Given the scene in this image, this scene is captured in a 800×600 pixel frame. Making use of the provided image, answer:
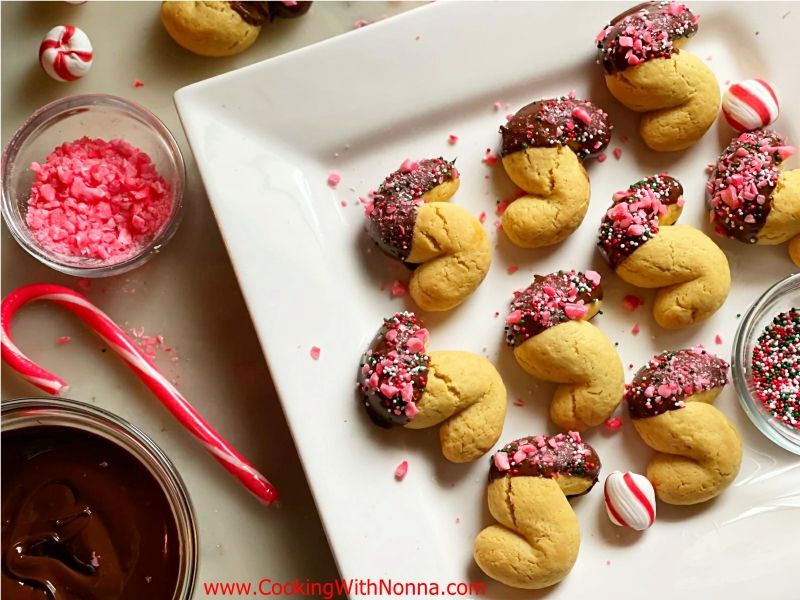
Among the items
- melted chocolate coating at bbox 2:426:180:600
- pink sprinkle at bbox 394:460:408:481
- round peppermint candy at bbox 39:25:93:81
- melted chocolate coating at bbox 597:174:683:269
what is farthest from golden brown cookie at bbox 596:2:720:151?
melted chocolate coating at bbox 2:426:180:600

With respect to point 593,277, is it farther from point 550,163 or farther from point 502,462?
point 502,462

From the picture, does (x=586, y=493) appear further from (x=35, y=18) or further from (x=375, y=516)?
(x=35, y=18)

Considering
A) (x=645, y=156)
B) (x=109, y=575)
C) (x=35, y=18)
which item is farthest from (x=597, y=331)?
(x=35, y=18)

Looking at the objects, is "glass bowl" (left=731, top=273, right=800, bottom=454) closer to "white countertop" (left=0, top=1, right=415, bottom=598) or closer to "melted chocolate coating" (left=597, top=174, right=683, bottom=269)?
"melted chocolate coating" (left=597, top=174, right=683, bottom=269)

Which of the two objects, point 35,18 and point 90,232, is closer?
point 90,232

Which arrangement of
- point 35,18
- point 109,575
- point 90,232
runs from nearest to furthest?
point 109,575 < point 90,232 < point 35,18

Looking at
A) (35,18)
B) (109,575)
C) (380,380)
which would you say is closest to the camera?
(109,575)

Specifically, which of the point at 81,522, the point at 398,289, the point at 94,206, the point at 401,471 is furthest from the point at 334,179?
the point at 81,522
